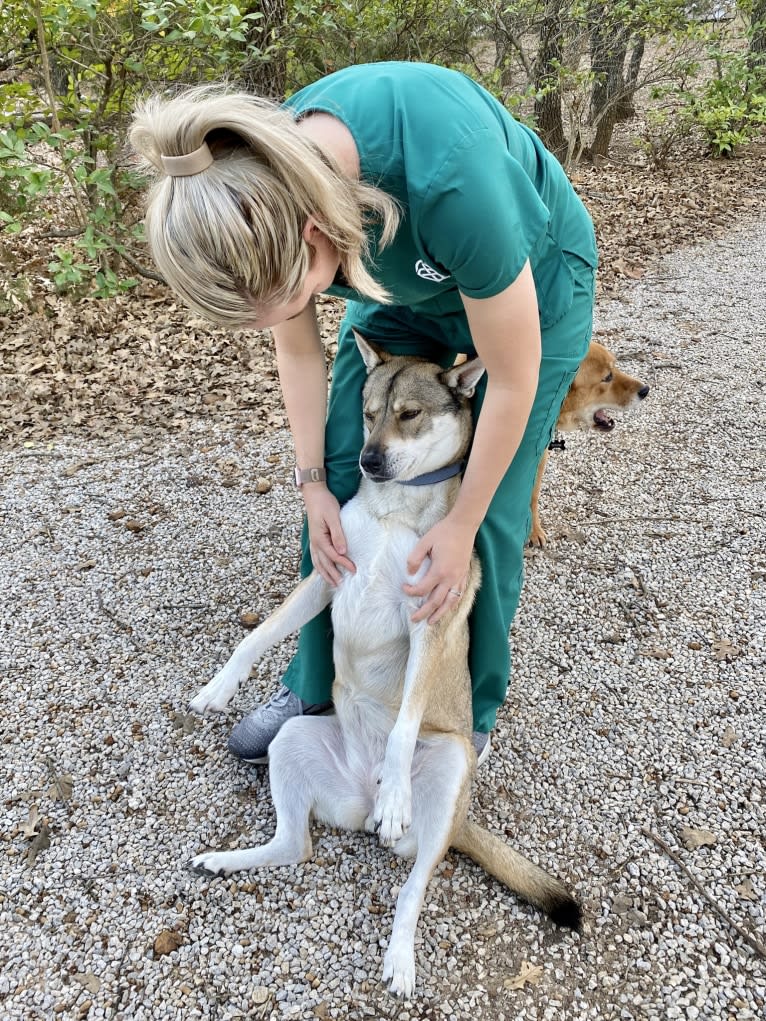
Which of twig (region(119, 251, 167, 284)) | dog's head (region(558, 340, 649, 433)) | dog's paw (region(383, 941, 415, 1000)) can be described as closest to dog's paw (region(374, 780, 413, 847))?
dog's paw (region(383, 941, 415, 1000))

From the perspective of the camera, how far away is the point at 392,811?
2213mm

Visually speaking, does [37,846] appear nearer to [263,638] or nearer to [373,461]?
[263,638]

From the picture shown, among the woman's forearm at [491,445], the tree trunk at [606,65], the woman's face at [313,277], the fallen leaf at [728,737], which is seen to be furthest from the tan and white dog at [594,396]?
the tree trunk at [606,65]

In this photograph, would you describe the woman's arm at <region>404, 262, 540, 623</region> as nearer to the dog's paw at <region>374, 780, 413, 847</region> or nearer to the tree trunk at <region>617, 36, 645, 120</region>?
the dog's paw at <region>374, 780, 413, 847</region>

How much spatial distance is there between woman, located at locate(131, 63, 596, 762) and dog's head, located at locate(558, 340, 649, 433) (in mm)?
1847

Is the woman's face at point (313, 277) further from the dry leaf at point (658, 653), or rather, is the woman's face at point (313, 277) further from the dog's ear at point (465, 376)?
the dry leaf at point (658, 653)

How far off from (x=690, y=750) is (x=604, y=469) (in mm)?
2393

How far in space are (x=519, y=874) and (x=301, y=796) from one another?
81cm

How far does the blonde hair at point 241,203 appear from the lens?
1.58 meters

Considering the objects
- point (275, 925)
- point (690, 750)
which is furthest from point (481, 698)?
point (275, 925)

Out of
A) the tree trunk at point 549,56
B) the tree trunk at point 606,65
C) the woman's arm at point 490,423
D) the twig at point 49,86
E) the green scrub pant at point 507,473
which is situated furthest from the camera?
the tree trunk at point 606,65

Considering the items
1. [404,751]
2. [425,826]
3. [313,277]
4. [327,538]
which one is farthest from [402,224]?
[425,826]

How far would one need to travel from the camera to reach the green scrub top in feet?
5.55

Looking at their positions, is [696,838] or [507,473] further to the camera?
[696,838]
